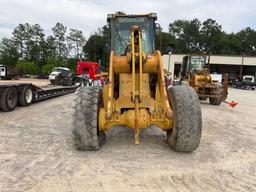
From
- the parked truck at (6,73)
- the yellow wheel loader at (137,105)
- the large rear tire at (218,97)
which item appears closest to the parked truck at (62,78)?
the parked truck at (6,73)

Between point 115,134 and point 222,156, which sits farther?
point 115,134

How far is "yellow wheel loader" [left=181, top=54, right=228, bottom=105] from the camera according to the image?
17.0 m

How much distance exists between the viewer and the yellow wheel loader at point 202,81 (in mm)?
16984

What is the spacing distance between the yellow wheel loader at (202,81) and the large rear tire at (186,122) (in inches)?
423

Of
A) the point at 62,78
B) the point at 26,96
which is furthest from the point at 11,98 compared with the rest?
the point at 62,78

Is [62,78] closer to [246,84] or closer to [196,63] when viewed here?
[196,63]

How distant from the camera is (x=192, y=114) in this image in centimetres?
620

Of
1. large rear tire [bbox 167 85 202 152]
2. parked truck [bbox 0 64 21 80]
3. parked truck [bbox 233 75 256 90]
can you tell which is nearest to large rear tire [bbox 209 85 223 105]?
large rear tire [bbox 167 85 202 152]

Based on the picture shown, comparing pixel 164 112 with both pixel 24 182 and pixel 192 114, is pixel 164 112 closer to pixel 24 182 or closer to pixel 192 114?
pixel 192 114

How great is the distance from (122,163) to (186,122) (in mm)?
1338

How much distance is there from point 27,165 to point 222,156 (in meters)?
3.45

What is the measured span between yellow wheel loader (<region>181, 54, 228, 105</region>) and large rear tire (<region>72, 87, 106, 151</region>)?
1139 cm

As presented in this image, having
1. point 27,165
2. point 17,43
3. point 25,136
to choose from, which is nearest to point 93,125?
point 27,165

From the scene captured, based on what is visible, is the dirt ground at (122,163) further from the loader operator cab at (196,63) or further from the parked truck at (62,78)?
the parked truck at (62,78)
